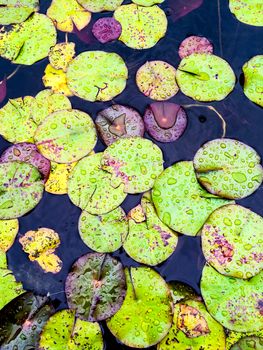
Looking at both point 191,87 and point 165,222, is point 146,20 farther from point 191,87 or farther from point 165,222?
point 165,222

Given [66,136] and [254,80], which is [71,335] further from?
[254,80]

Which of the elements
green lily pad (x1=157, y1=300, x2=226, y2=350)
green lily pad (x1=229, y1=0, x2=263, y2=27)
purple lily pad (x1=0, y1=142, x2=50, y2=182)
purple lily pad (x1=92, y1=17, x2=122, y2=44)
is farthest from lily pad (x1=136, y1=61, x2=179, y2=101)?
green lily pad (x1=157, y1=300, x2=226, y2=350)

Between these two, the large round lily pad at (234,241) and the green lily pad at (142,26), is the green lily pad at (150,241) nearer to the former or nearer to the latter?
the large round lily pad at (234,241)

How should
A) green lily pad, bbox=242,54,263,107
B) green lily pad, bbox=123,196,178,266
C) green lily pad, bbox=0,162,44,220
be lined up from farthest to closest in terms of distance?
green lily pad, bbox=242,54,263,107 < green lily pad, bbox=0,162,44,220 < green lily pad, bbox=123,196,178,266

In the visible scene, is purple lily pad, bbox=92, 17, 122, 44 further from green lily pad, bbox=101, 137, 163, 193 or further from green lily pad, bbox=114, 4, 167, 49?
green lily pad, bbox=101, 137, 163, 193

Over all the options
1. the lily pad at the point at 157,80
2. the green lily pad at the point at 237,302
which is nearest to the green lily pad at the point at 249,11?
the lily pad at the point at 157,80
